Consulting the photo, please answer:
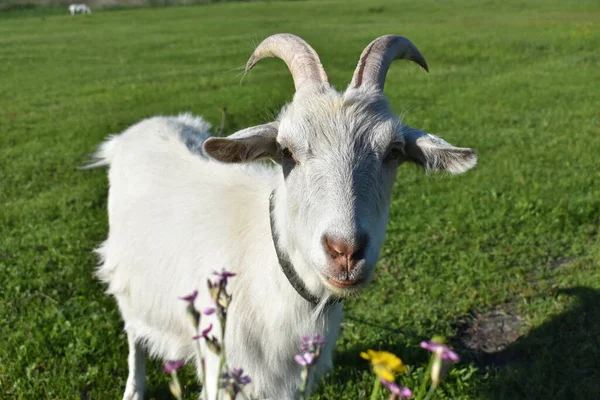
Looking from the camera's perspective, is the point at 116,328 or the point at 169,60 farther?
the point at 169,60

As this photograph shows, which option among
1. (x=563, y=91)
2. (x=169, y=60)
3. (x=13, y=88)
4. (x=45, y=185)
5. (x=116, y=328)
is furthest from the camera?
(x=169, y=60)

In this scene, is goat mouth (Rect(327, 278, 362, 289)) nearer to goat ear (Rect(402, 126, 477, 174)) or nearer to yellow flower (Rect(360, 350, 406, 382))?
goat ear (Rect(402, 126, 477, 174))

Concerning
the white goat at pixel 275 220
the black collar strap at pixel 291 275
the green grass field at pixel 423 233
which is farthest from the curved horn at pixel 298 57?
the green grass field at pixel 423 233

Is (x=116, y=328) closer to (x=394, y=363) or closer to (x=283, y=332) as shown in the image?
(x=283, y=332)

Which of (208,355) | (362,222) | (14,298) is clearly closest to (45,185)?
(14,298)

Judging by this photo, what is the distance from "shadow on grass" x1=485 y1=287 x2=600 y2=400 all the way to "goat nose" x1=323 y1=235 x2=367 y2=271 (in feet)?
6.55

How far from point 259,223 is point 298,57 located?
2.72 feet

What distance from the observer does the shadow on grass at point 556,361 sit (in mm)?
3621

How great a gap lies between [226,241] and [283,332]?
1.90ft

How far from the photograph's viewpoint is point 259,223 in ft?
9.95

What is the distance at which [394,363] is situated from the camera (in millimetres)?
1106

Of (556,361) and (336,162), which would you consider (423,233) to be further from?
(336,162)

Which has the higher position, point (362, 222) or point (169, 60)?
point (362, 222)

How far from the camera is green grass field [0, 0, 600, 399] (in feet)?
12.6
